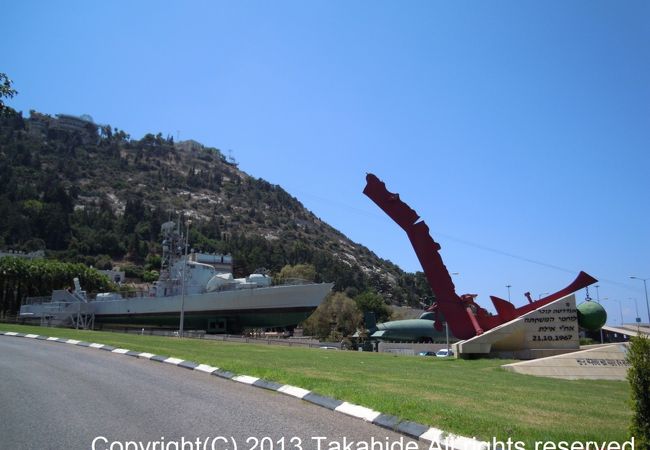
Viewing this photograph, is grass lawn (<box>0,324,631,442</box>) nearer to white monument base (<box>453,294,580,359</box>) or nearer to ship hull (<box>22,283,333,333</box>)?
white monument base (<box>453,294,580,359</box>)

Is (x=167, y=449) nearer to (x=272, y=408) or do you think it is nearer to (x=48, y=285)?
(x=272, y=408)

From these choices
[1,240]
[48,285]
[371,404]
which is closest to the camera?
[371,404]

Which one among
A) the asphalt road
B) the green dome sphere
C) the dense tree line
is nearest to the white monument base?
the green dome sphere

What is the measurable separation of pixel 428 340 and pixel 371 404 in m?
58.6

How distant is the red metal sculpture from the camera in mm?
24531

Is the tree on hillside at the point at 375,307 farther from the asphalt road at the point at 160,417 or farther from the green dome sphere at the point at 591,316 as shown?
the asphalt road at the point at 160,417

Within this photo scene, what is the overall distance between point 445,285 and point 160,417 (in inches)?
A: 772

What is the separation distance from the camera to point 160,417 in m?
6.82

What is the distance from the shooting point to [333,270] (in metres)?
138

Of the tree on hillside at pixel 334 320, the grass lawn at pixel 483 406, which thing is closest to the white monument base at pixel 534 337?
the grass lawn at pixel 483 406

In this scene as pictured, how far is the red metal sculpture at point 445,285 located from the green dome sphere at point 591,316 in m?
1.29

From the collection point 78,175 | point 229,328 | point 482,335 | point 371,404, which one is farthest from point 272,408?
point 78,175

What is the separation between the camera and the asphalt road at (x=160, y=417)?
576 centimetres

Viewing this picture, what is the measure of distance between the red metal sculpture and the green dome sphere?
50.7 inches
